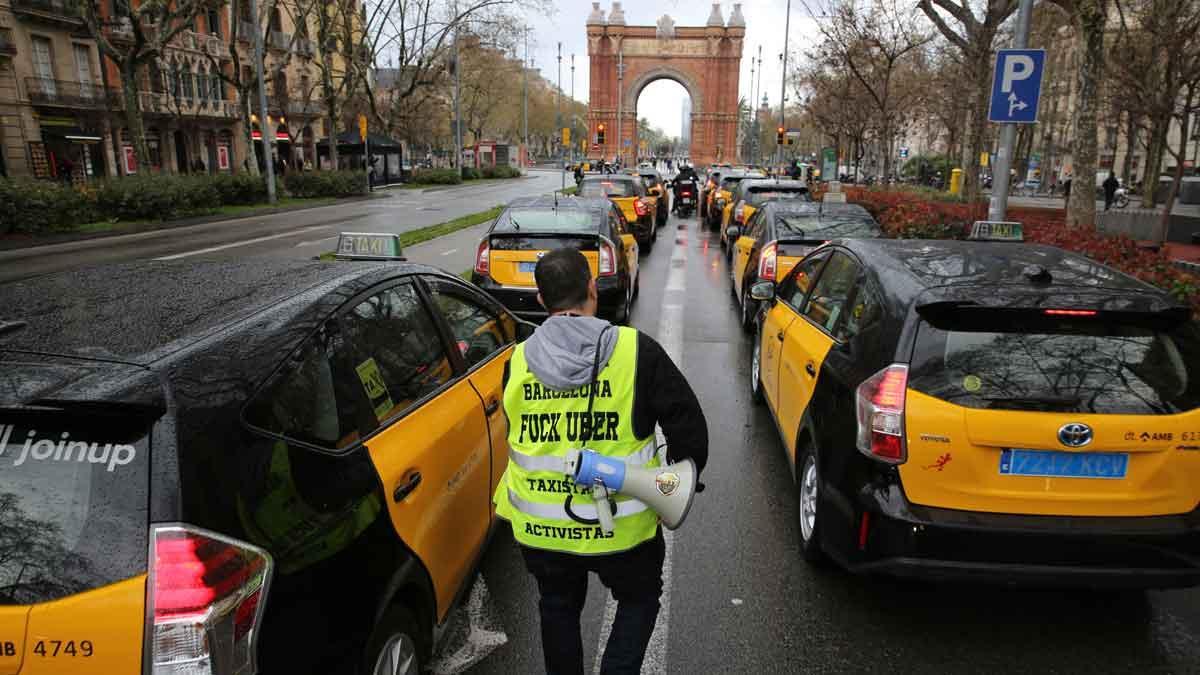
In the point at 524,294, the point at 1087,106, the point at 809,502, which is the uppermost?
the point at 1087,106

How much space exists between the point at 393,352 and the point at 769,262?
21.1ft

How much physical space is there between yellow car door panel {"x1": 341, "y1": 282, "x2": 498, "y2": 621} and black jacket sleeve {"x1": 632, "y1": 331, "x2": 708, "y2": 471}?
85 centimetres

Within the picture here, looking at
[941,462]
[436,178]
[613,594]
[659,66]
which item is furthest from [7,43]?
[659,66]

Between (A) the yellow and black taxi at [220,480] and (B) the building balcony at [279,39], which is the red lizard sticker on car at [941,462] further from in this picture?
(B) the building balcony at [279,39]

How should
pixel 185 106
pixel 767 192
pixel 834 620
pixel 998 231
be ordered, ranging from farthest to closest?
pixel 185 106 < pixel 767 192 < pixel 998 231 < pixel 834 620

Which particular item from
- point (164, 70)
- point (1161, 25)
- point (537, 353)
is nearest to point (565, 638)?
point (537, 353)

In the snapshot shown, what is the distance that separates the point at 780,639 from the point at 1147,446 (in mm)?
1690

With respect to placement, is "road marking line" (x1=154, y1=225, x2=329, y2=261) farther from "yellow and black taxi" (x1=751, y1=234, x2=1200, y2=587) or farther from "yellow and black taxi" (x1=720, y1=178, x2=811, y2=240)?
"yellow and black taxi" (x1=751, y1=234, x2=1200, y2=587)

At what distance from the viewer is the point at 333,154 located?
37.1 metres

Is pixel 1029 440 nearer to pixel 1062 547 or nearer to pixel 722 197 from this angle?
pixel 1062 547

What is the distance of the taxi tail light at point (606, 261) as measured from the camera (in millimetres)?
9141

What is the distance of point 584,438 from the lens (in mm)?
2377

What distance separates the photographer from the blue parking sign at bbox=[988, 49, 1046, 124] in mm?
8992

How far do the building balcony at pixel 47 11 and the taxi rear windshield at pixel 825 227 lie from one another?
37.2m
